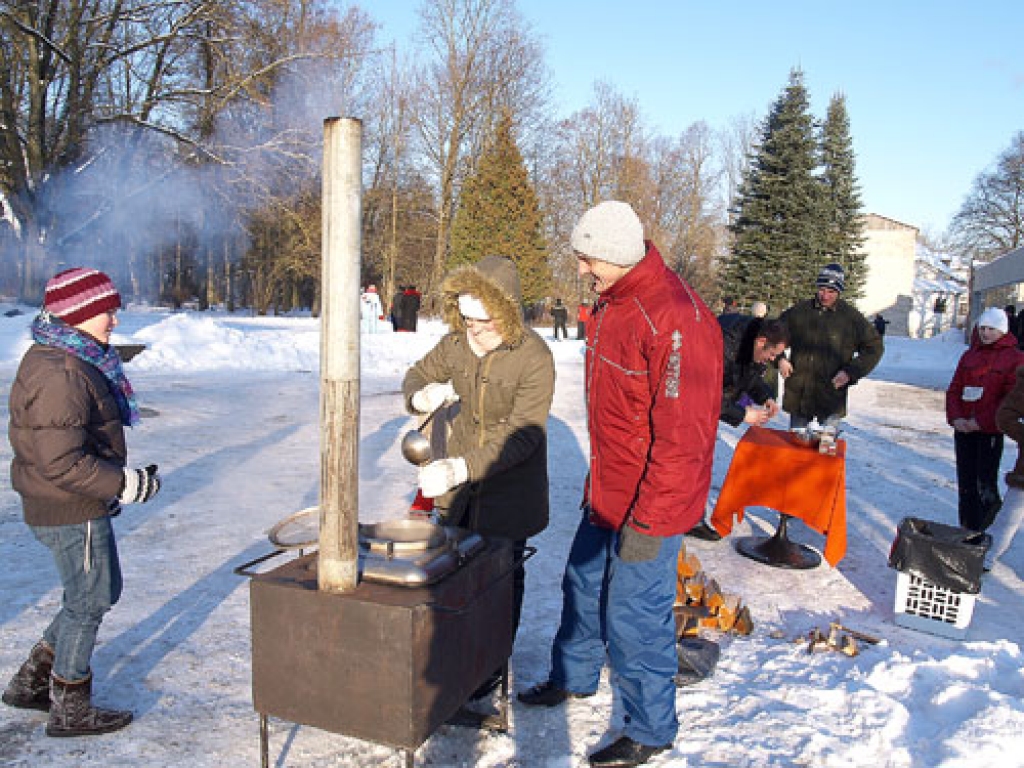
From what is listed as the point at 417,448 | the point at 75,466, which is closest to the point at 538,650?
the point at 417,448

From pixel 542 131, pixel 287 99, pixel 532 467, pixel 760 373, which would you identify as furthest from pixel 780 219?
pixel 532 467

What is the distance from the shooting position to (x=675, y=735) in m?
2.92

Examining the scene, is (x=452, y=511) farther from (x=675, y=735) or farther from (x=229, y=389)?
(x=229, y=389)

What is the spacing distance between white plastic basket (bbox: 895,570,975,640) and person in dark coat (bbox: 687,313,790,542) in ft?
4.24

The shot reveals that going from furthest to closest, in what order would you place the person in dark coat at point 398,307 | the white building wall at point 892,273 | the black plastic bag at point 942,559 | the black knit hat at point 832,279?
1. the white building wall at point 892,273
2. the person in dark coat at point 398,307
3. the black knit hat at point 832,279
4. the black plastic bag at point 942,559

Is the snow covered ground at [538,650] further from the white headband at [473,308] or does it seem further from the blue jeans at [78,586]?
the white headband at [473,308]

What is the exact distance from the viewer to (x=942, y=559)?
13.8 feet

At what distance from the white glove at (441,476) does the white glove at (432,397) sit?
54 centimetres

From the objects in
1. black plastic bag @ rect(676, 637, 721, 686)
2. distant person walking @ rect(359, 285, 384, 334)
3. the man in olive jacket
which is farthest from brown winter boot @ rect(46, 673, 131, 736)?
distant person walking @ rect(359, 285, 384, 334)

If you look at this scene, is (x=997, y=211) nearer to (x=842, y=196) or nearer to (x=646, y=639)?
(x=842, y=196)

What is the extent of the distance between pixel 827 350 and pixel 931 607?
242cm

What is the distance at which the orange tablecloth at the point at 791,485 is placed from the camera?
15.7 ft

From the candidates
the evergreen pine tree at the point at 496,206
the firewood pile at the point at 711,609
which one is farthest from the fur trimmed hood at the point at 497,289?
the evergreen pine tree at the point at 496,206

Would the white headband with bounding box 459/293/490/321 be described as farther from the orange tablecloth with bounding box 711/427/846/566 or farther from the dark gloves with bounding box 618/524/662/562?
the orange tablecloth with bounding box 711/427/846/566
